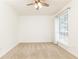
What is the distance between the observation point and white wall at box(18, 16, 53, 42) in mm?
9734

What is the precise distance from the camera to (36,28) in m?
9.83

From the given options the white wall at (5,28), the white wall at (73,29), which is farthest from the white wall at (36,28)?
the white wall at (73,29)

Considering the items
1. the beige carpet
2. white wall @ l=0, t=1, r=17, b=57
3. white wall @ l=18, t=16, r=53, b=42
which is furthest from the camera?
white wall @ l=18, t=16, r=53, b=42

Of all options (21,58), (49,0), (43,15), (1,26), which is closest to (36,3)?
(49,0)

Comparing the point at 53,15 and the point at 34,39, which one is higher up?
the point at 53,15

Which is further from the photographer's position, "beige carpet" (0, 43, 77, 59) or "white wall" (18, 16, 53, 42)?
"white wall" (18, 16, 53, 42)

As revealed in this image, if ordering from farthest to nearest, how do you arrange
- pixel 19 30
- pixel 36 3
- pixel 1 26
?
pixel 19 30, pixel 1 26, pixel 36 3

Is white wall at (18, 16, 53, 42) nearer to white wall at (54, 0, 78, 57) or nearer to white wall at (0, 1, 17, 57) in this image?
white wall at (0, 1, 17, 57)

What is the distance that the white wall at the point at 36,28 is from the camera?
9734 mm

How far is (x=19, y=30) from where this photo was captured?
380 inches

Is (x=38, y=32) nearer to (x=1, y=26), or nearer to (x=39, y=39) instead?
(x=39, y=39)

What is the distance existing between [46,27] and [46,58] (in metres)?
5.45

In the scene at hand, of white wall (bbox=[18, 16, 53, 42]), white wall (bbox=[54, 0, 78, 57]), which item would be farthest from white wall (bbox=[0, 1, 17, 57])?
white wall (bbox=[18, 16, 53, 42])

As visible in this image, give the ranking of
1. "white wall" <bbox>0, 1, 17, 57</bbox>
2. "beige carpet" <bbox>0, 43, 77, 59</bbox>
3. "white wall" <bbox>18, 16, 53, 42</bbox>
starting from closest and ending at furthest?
"beige carpet" <bbox>0, 43, 77, 59</bbox> < "white wall" <bbox>0, 1, 17, 57</bbox> < "white wall" <bbox>18, 16, 53, 42</bbox>
